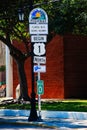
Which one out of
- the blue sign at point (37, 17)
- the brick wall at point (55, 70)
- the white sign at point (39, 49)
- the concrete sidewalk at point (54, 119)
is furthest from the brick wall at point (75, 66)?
the white sign at point (39, 49)

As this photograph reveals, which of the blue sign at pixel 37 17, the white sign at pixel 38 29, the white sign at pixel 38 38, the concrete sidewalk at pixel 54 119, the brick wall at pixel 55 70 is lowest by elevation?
the concrete sidewalk at pixel 54 119

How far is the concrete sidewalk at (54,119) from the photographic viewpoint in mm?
17125

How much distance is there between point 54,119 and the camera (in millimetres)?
19641

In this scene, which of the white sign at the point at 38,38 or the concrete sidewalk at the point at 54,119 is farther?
the white sign at the point at 38,38

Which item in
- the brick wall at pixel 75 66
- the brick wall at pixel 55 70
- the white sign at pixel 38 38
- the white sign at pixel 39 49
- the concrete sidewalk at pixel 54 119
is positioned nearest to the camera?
the concrete sidewalk at pixel 54 119

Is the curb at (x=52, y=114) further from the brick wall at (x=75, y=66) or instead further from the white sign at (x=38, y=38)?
the brick wall at (x=75, y=66)

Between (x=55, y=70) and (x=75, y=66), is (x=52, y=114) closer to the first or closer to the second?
(x=75, y=66)

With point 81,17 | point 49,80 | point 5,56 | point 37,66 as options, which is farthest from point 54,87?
point 37,66

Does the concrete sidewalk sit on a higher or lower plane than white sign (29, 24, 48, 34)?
lower

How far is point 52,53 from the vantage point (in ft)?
111

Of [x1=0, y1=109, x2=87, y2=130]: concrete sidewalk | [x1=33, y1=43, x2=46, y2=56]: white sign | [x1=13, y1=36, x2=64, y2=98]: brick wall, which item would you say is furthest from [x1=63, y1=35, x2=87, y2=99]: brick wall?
[x1=33, y1=43, x2=46, y2=56]: white sign

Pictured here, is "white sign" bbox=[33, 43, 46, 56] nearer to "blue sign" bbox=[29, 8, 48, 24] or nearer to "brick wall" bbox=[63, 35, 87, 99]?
"blue sign" bbox=[29, 8, 48, 24]

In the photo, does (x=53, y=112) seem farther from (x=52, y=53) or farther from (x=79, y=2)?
(x=52, y=53)

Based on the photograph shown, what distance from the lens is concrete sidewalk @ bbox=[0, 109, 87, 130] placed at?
17.1 m
